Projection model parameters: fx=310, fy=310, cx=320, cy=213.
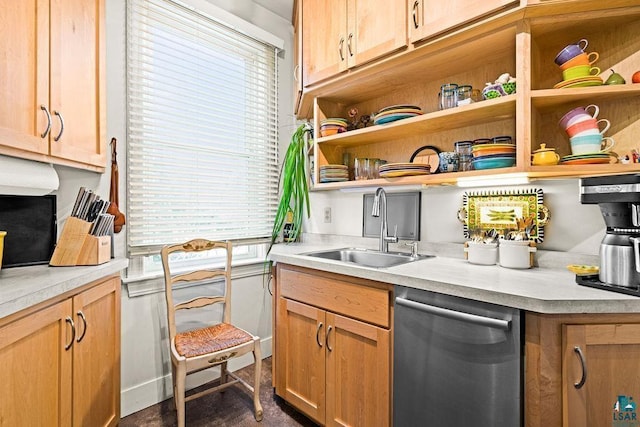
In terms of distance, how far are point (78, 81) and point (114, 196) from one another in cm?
61

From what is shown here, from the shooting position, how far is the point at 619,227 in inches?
42.9

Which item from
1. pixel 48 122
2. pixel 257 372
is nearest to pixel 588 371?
pixel 257 372

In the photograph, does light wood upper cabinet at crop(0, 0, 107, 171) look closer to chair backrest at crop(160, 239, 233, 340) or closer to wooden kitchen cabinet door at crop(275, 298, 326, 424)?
chair backrest at crop(160, 239, 233, 340)

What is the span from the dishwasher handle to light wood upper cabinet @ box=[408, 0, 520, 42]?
1242 millimetres

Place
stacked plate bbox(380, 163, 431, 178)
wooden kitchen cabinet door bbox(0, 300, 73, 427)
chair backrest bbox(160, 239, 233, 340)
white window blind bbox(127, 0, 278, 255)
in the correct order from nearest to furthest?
wooden kitchen cabinet door bbox(0, 300, 73, 427), stacked plate bbox(380, 163, 431, 178), chair backrest bbox(160, 239, 233, 340), white window blind bbox(127, 0, 278, 255)

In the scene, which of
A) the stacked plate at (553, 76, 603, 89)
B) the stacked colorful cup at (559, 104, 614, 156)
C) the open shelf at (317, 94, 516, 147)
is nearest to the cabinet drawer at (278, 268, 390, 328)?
the open shelf at (317, 94, 516, 147)

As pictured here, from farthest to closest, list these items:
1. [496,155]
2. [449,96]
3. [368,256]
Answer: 1. [368,256]
2. [449,96]
3. [496,155]

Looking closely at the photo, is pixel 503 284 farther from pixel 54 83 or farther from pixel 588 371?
pixel 54 83

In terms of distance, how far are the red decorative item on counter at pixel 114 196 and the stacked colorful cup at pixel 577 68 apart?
2244mm

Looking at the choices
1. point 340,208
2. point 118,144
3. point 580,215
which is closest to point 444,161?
point 580,215

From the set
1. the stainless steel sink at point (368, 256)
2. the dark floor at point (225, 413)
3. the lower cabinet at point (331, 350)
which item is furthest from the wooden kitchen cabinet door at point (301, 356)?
the stainless steel sink at point (368, 256)

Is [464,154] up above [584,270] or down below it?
above

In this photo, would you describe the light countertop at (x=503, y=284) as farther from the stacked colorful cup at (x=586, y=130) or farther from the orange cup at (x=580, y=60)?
the orange cup at (x=580, y=60)

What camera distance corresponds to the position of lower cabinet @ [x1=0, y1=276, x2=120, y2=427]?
0.95 meters
